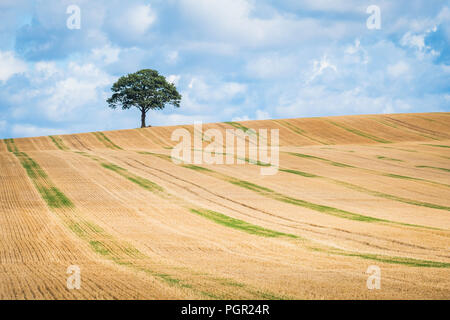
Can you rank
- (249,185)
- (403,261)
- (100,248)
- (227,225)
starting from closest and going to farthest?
1. (403,261)
2. (100,248)
3. (227,225)
4. (249,185)

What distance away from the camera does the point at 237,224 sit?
931 inches

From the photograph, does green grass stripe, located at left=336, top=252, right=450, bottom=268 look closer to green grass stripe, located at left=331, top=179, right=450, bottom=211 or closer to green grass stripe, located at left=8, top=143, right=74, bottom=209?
green grass stripe, located at left=331, top=179, right=450, bottom=211

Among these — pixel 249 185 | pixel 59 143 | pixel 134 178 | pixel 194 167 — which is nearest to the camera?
pixel 249 185

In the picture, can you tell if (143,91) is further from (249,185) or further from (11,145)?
(249,185)

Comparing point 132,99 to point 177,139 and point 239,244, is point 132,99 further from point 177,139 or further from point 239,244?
point 239,244

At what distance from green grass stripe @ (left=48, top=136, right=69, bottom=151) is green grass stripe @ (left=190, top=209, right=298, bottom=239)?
3446 centimetres

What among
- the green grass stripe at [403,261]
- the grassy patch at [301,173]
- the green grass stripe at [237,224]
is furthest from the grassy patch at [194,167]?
the green grass stripe at [403,261]

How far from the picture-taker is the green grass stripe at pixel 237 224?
21578mm

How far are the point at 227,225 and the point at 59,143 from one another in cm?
4222

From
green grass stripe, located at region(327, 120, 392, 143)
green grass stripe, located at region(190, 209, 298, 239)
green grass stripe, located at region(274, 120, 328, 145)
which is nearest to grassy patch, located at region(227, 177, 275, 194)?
green grass stripe, located at region(190, 209, 298, 239)

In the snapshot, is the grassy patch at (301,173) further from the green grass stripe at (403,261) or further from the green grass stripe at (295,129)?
the green grass stripe at (295,129)

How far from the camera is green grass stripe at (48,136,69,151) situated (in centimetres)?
5656

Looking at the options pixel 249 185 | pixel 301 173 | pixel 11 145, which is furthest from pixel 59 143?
pixel 249 185

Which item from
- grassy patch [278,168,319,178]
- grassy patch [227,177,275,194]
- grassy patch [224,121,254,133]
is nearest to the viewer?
grassy patch [227,177,275,194]
